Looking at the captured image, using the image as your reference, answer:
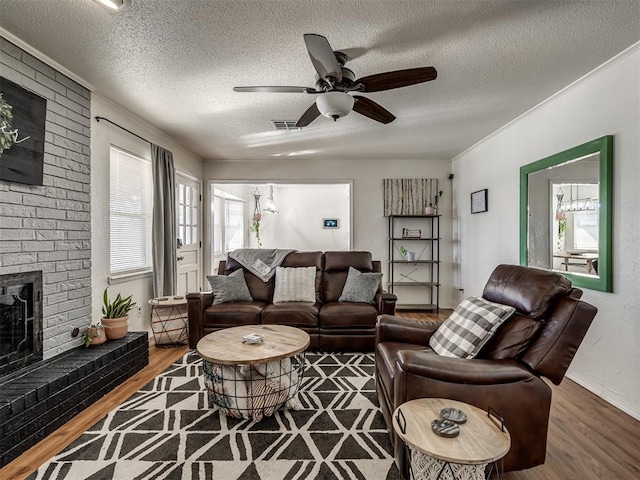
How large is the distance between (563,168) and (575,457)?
2.29m

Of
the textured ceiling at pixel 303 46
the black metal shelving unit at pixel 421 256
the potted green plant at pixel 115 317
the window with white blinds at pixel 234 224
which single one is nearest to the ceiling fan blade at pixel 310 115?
the textured ceiling at pixel 303 46

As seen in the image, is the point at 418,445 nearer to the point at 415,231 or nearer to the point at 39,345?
the point at 39,345

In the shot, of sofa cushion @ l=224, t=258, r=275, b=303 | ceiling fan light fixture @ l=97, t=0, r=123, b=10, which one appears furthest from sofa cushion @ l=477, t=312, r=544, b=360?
ceiling fan light fixture @ l=97, t=0, r=123, b=10

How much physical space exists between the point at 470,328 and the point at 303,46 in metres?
2.13

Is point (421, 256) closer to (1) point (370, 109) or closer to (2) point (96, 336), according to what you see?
(1) point (370, 109)

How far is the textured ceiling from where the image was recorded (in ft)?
6.02

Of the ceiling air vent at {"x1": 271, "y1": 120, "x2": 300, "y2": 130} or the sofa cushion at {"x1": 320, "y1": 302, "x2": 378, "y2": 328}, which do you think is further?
the ceiling air vent at {"x1": 271, "y1": 120, "x2": 300, "y2": 130}

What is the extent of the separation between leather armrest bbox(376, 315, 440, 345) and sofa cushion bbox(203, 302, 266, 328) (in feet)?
4.99

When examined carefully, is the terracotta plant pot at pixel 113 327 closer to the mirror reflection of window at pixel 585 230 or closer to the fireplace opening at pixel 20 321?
the fireplace opening at pixel 20 321

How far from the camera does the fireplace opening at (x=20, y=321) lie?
2.07 meters

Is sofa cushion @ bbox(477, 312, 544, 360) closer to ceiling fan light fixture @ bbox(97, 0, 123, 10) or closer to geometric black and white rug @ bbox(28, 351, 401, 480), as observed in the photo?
geometric black and white rug @ bbox(28, 351, 401, 480)

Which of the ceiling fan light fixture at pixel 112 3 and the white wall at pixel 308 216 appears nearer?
the ceiling fan light fixture at pixel 112 3

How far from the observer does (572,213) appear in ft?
8.92

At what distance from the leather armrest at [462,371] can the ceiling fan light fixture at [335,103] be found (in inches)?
63.4
